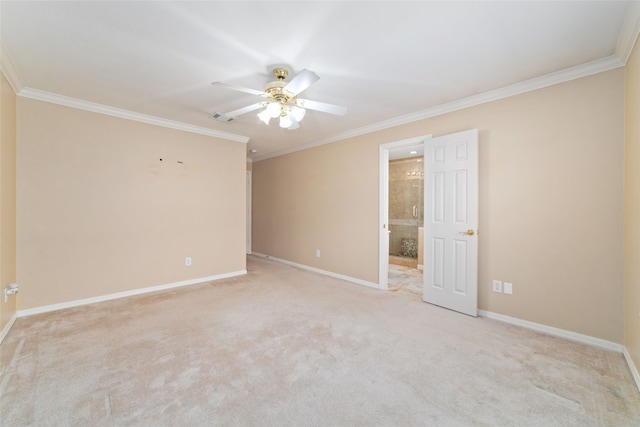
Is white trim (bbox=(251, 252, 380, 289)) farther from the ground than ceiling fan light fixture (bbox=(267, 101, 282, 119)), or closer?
closer

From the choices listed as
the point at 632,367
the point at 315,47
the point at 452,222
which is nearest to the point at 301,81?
the point at 315,47

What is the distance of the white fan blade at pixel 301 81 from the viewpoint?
1960 mm

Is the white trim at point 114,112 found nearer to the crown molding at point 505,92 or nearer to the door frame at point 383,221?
the crown molding at point 505,92

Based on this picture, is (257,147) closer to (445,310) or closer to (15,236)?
(15,236)

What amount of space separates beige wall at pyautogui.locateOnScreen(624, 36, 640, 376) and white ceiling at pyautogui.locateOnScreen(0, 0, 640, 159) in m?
0.28

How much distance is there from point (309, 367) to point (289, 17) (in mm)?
2467

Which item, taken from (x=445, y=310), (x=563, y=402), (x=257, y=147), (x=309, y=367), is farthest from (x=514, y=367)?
(x=257, y=147)

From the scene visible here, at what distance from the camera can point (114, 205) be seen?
11.5 ft

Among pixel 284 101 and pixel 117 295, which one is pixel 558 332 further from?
pixel 117 295

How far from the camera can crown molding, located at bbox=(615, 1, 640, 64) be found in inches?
66.2

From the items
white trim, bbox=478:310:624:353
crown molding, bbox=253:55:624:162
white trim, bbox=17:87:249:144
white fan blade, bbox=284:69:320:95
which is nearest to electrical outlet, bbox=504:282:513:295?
white trim, bbox=478:310:624:353

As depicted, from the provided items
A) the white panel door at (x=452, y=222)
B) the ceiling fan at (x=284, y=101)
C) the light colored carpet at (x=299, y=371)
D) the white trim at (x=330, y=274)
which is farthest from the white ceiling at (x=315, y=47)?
the white trim at (x=330, y=274)

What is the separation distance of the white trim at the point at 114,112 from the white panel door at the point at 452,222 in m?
3.30

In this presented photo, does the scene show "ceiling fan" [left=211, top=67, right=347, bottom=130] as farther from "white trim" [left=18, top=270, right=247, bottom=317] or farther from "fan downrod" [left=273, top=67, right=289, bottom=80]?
"white trim" [left=18, top=270, right=247, bottom=317]
